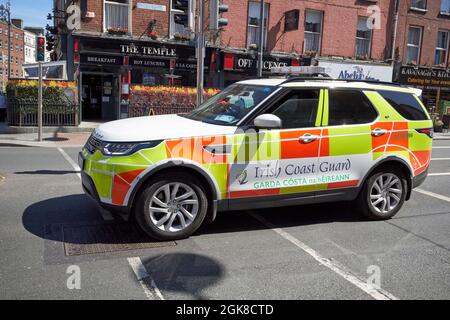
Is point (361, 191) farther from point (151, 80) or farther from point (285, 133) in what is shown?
→ point (151, 80)

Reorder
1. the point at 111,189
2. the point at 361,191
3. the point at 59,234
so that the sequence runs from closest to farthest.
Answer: the point at 111,189 → the point at 59,234 → the point at 361,191

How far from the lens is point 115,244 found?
15.8 feet

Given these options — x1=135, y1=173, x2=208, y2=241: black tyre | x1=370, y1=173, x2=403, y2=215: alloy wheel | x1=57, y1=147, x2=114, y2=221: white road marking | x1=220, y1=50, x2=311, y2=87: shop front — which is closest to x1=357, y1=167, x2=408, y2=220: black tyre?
x1=370, y1=173, x2=403, y2=215: alloy wheel

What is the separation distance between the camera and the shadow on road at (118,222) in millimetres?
5238

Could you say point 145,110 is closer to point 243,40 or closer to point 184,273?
point 243,40

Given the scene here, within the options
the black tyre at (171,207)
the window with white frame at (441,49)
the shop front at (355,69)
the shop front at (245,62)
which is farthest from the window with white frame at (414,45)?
the black tyre at (171,207)

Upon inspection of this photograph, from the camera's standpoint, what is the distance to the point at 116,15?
19.1 metres

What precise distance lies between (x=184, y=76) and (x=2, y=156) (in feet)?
37.4

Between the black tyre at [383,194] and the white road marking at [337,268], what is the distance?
1334mm

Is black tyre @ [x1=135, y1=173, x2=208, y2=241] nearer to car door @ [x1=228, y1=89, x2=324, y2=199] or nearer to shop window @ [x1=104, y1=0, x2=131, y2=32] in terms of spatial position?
car door @ [x1=228, y1=89, x2=324, y2=199]

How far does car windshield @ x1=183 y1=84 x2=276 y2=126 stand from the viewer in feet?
17.4

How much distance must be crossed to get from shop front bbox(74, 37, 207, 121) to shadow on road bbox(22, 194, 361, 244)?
40.3 feet

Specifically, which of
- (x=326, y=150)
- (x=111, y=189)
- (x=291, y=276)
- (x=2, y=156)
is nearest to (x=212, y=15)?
(x=2, y=156)

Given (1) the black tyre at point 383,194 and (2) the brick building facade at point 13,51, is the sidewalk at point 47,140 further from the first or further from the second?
(2) the brick building facade at point 13,51
